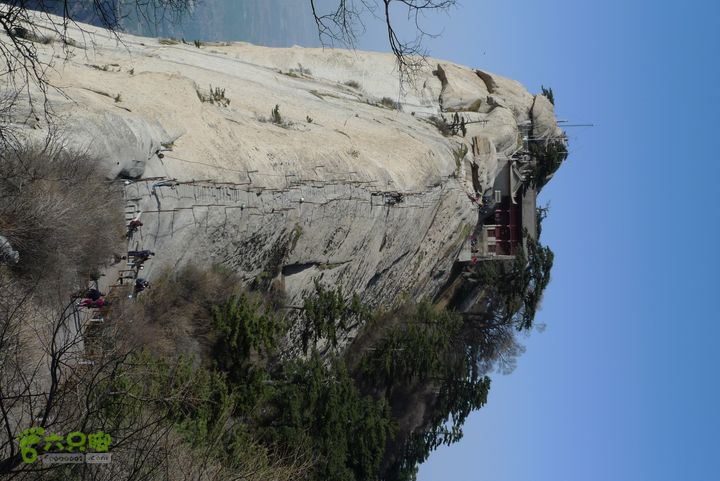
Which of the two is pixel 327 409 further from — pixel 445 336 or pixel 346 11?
pixel 346 11

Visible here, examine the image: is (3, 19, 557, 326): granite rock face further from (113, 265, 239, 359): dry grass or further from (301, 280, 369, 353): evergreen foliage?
(301, 280, 369, 353): evergreen foliage

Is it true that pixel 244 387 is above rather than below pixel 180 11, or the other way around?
below

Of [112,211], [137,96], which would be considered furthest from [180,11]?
[137,96]

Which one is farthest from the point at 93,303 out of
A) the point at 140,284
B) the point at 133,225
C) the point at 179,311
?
the point at 179,311

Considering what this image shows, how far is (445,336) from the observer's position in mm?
31359

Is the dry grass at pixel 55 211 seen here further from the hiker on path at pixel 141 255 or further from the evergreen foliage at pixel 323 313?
the evergreen foliage at pixel 323 313

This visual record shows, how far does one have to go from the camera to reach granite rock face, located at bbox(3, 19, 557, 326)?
16.5 m

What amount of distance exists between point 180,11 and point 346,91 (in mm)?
23851

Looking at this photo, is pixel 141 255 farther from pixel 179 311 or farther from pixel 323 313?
pixel 323 313
